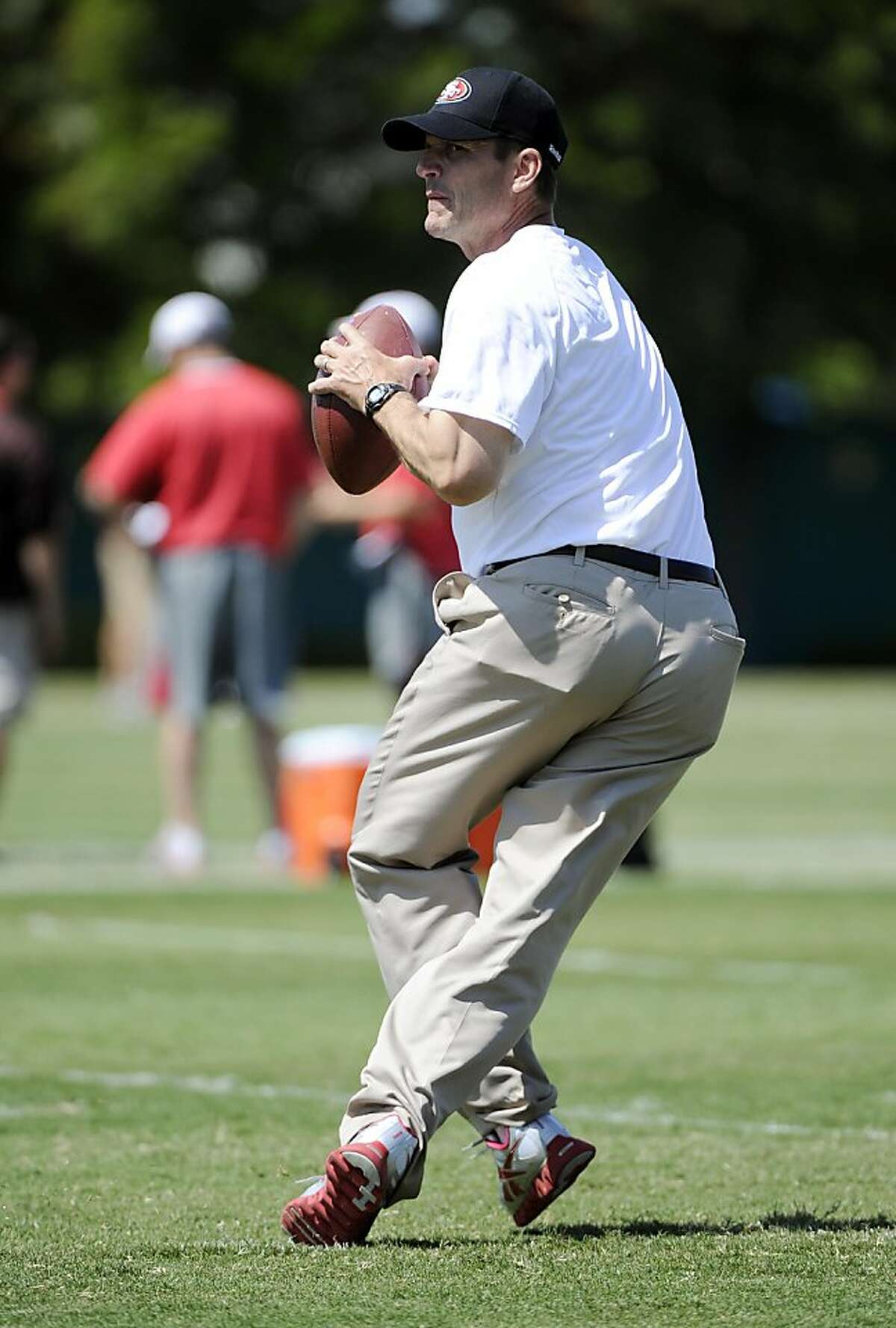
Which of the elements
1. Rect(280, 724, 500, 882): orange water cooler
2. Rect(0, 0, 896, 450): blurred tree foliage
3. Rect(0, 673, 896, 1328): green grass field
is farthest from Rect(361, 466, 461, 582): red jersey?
Rect(0, 0, 896, 450): blurred tree foliage

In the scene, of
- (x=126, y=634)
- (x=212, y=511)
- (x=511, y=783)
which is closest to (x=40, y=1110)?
(x=511, y=783)

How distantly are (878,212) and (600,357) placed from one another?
3366cm

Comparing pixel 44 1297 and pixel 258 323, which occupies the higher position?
pixel 258 323

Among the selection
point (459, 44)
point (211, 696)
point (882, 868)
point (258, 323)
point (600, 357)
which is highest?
point (459, 44)

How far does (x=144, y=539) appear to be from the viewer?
13805 mm

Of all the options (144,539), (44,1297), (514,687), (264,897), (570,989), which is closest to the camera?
(44,1297)

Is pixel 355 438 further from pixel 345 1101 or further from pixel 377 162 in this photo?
pixel 377 162

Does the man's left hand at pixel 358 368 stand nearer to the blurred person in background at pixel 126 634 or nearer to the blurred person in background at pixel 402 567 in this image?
the blurred person in background at pixel 402 567

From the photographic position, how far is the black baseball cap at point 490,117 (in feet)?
16.3

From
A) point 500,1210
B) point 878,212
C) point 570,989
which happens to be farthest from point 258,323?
point 500,1210

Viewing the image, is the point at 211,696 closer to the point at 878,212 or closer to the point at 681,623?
the point at 681,623

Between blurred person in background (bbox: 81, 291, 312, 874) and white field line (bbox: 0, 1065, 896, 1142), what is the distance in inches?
208

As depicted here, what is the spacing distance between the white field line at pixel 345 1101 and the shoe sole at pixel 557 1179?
3.91 feet

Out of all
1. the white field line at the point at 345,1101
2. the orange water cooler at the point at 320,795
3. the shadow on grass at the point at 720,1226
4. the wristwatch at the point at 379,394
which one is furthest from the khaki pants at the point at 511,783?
the orange water cooler at the point at 320,795
